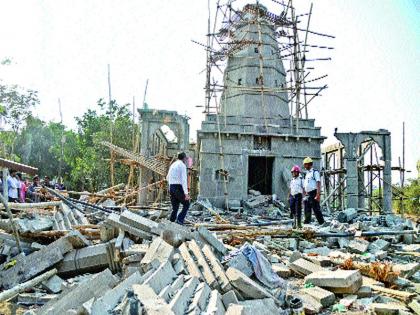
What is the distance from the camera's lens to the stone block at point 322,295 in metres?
4.88

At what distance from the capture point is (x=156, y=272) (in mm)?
4152

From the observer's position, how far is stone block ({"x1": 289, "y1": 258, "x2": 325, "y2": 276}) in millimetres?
6246

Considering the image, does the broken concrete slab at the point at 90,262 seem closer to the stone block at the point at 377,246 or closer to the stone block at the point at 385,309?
the stone block at the point at 385,309

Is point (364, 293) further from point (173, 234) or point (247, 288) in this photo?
point (173, 234)

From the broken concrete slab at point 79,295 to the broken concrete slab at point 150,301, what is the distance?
0.55 m

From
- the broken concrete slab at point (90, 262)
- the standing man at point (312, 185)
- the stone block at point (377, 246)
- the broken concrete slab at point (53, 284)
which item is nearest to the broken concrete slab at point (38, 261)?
the broken concrete slab at point (90, 262)

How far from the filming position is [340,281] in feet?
17.2

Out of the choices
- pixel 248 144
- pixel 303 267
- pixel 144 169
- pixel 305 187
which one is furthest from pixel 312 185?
pixel 144 169

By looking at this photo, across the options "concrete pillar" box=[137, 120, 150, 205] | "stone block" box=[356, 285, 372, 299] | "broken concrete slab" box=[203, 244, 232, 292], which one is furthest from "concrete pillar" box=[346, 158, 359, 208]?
"broken concrete slab" box=[203, 244, 232, 292]

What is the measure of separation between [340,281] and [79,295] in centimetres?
335

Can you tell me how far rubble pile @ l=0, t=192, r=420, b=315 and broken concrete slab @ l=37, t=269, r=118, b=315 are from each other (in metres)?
0.01

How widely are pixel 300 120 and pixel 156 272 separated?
18.8 m

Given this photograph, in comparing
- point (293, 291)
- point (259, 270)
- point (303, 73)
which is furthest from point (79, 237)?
point (303, 73)

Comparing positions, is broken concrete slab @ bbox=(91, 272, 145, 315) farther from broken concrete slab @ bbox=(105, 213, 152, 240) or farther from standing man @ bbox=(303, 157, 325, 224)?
standing man @ bbox=(303, 157, 325, 224)
